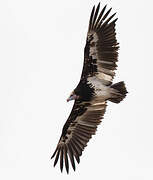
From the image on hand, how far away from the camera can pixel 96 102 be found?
13812 mm

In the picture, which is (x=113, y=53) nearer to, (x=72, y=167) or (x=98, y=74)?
(x=98, y=74)

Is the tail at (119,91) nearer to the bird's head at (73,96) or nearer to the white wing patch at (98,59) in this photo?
the white wing patch at (98,59)

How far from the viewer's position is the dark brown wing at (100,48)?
13422 mm

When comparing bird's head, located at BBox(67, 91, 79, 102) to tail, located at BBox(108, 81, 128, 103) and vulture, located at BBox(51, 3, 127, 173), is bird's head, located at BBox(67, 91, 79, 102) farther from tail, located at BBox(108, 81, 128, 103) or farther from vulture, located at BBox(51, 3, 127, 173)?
tail, located at BBox(108, 81, 128, 103)

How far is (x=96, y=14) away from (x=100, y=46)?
2.86ft

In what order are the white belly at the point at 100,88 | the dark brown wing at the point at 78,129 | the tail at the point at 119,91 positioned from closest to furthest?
the tail at the point at 119,91, the white belly at the point at 100,88, the dark brown wing at the point at 78,129

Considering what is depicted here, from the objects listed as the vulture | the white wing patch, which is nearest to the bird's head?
the vulture

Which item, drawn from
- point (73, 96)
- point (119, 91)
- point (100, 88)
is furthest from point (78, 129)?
point (119, 91)

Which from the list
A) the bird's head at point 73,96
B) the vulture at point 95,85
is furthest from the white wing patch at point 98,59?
the bird's head at point 73,96

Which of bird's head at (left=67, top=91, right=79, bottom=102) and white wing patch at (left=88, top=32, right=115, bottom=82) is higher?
white wing patch at (left=88, top=32, right=115, bottom=82)

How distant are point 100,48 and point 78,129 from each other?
228 centimetres

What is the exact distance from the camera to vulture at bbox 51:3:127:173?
13.4 m

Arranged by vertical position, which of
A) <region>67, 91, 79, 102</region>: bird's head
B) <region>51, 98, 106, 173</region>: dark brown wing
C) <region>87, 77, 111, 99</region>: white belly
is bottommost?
<region>51, 98, 106, 173</region>: dark brown wing

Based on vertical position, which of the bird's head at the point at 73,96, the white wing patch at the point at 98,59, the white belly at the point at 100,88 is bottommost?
the bird's head at the point at 73,96
